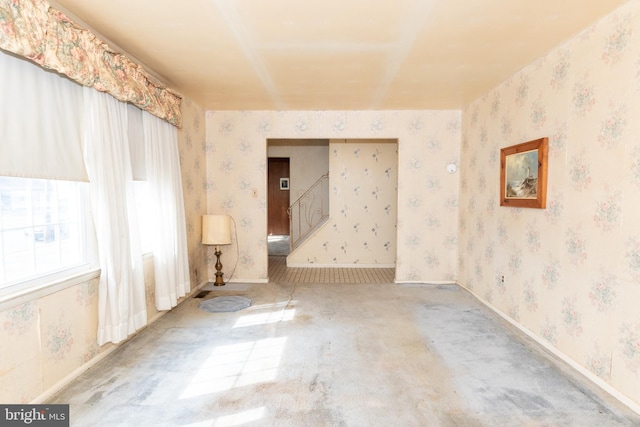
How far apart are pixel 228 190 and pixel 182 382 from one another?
3.10 meters

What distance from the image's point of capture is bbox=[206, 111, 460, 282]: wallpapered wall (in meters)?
4.91

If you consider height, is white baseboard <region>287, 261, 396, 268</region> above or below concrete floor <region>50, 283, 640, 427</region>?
below

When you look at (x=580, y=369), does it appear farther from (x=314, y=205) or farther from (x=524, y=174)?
(x=314, y=205)

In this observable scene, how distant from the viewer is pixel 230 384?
2326 millimetres

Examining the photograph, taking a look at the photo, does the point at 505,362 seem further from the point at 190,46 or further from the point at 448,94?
the point at 190,46

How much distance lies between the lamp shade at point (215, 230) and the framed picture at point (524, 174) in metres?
3.38

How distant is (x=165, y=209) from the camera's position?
137 inches

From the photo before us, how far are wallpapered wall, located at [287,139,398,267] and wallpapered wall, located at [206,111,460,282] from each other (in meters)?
1.46

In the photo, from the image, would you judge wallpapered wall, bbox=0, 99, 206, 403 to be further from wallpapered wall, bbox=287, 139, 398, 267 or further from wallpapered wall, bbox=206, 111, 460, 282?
wallpapered wall, bbox=287, 139, 398, 267

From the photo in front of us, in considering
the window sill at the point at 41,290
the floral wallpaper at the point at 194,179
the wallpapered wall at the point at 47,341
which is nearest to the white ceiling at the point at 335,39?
the floral wallpaper at the point at 194,179

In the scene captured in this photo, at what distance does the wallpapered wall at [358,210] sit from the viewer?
21.1 ft

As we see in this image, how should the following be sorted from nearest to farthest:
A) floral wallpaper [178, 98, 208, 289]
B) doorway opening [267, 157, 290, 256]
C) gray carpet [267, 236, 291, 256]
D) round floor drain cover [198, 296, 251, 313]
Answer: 1. round floor drain cover [198, 296, 251, 313]
2. floral wallpaper [178, 98, 208, 289]
3. gray carpet [267, 236, 291, 256]
4. doorway opening [267, 157, 290, 256]

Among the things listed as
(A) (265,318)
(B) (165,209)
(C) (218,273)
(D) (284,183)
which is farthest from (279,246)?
(B) (165,209)

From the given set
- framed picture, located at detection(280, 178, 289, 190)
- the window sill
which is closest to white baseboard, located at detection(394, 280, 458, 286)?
the window sill
